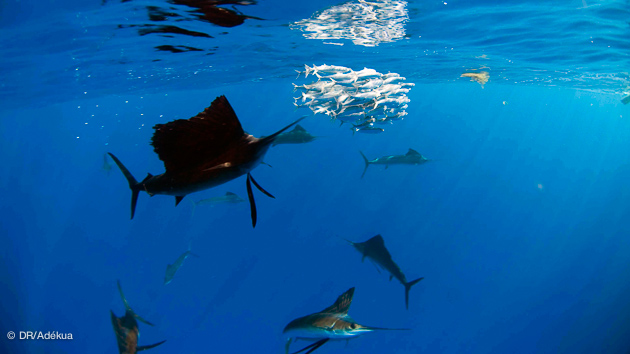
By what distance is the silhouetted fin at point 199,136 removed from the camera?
229 cm

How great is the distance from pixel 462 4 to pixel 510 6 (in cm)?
143

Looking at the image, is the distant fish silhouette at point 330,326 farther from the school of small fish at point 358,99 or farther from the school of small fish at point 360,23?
the school of small fish at point 360,23

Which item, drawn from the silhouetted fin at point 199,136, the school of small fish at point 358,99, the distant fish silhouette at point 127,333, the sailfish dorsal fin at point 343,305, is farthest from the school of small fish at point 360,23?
the distant fish silhouette at point 127,333

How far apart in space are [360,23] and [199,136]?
30.0 feet

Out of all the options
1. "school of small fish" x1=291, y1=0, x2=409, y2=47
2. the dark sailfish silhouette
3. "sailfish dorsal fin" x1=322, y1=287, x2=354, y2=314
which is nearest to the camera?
"sailfish dorsal fin" x1=322, y1=287, x2=354, y2=314

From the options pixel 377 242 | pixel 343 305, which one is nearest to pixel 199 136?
pixel 343 305

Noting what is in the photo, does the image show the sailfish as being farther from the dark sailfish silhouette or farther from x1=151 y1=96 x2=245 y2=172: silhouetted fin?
the dark sailfish silhouette

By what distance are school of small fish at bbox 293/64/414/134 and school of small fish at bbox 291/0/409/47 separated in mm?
1217

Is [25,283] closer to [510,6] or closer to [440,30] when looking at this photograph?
[440,30]

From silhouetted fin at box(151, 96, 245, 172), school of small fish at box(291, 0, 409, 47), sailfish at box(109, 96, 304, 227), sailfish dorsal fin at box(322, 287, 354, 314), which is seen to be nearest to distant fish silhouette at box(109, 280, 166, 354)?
sailfish dorsal fin at box(322, 287, 354, 314)

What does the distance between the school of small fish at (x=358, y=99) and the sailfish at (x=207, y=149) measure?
25.5 ft

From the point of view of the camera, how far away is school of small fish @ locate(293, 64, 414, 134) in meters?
10.1

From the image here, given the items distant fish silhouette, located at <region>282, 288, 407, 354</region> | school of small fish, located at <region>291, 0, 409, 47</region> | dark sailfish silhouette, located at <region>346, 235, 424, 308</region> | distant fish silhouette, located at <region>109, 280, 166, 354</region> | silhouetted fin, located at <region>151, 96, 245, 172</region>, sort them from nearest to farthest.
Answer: silhouetted fin, located at <region>151, 96, 245, 172</region> → distant fish silhouette, located at <region>282, 288, 407, 354</region> → distant fish silhouette, located at <region>109, 280, 166, 354</region> → dark sailfish silhouette, located at <region>346, 235, 424, 308</region> → school of small fish, located at <region>291, 0, 409, 47</region>

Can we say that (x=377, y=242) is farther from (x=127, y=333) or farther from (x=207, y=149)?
(x=207, y=149)
